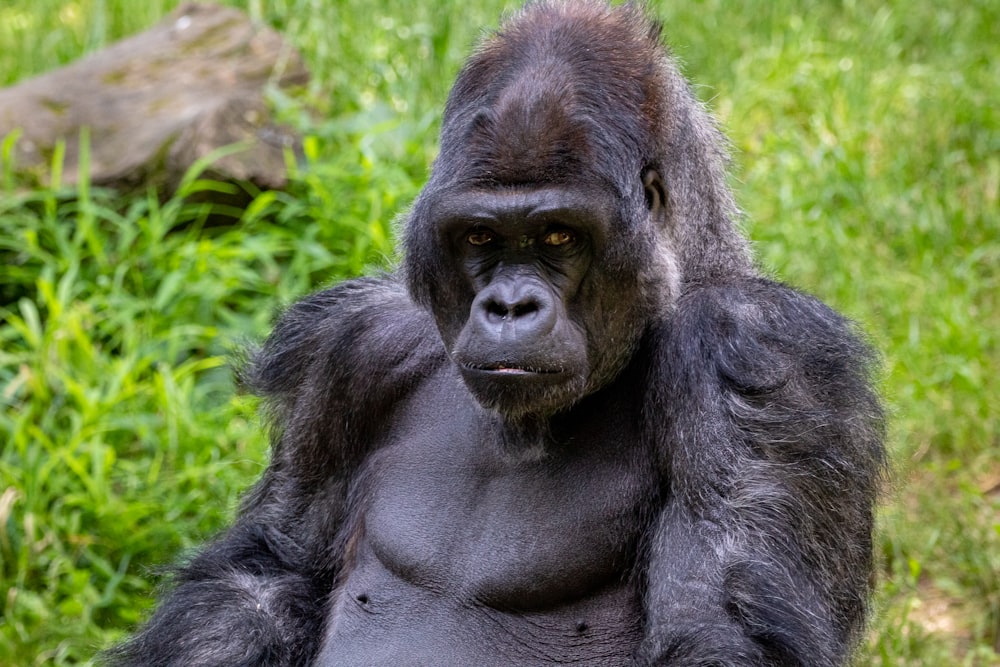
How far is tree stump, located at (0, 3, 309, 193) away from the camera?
23.1 ft

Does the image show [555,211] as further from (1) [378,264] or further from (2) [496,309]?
(1) [378,264]

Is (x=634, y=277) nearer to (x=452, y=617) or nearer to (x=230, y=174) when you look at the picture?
(x=452, y=617)

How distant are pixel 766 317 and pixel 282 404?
1615 millimetres

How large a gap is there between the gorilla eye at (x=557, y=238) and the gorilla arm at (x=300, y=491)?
31.0 inches

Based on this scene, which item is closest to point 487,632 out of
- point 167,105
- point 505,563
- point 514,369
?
point 505,563

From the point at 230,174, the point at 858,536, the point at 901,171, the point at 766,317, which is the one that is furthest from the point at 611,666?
the point at 901,171

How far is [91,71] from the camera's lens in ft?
25.3

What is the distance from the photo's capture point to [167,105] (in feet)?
24.4

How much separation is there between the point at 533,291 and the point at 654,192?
0.52 m

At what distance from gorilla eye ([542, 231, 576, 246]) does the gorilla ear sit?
0.96ft

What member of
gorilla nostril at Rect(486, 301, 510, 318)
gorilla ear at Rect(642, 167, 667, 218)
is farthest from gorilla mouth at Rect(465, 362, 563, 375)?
gorilla ear at Rect(642, 167, 667, 218)

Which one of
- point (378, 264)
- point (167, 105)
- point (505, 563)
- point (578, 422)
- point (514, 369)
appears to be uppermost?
point (514, 369)

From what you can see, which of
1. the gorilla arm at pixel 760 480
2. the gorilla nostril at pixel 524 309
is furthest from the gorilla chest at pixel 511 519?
the gorilla nostril at pixel 524 309

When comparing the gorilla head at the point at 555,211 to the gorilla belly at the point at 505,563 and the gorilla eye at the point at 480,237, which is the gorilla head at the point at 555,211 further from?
the gorilla belly at the point at 505,563
